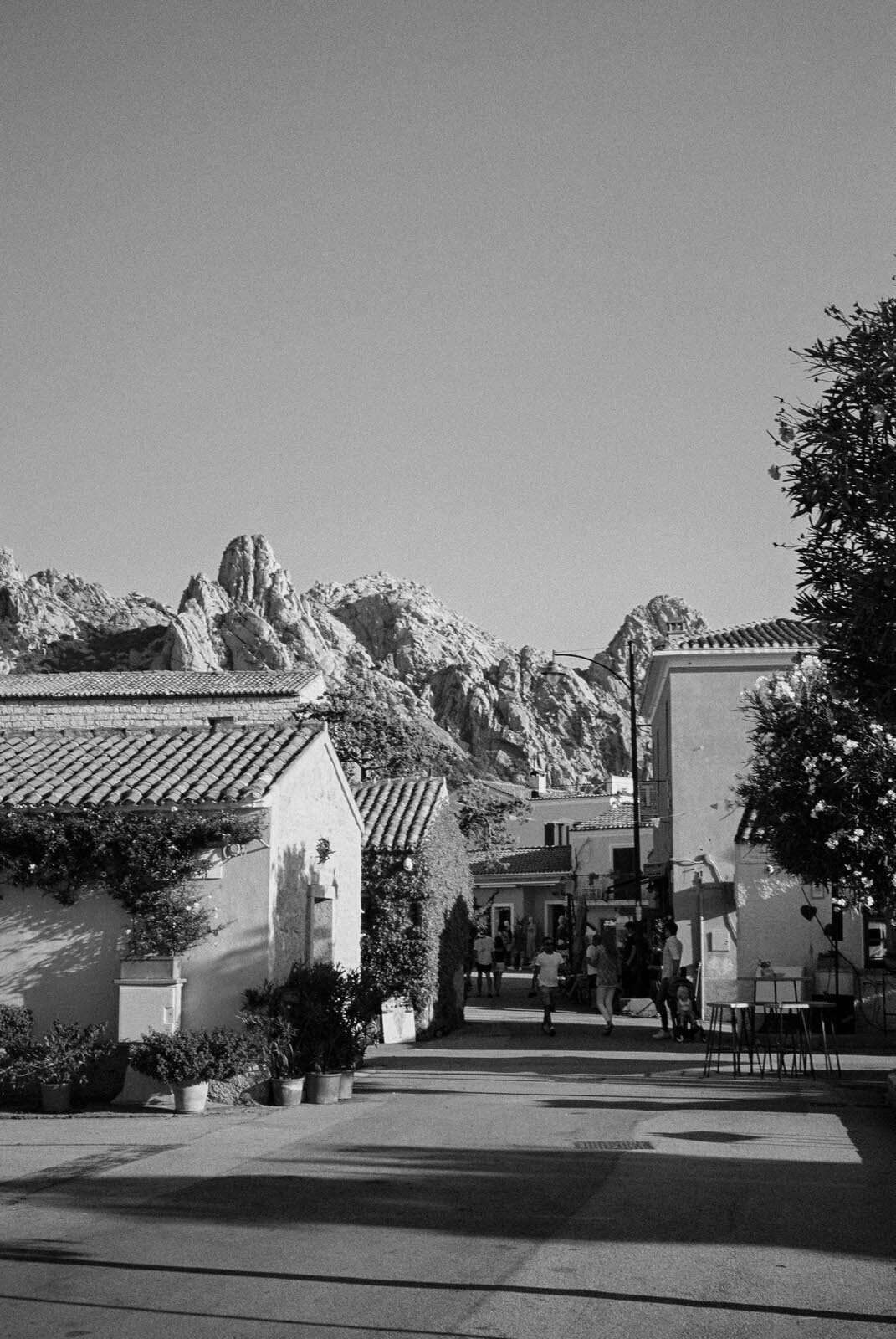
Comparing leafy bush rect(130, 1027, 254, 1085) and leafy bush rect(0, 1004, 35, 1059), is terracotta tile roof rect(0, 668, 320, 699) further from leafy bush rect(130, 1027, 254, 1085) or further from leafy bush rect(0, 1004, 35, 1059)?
leafy bush rect(130, 1027, 254, 1085)

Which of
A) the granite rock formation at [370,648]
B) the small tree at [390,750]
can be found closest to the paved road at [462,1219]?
the small tree at [390,750]

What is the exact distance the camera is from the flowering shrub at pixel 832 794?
1675 cm

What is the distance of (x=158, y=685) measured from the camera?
51000mm

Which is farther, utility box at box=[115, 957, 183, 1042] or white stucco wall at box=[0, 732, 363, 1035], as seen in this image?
white stucco wall at box=[0, 732, 363, 1035]

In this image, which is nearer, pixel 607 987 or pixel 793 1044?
pixel 793 1044

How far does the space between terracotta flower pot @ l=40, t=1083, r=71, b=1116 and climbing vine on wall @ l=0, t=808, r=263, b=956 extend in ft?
5.33

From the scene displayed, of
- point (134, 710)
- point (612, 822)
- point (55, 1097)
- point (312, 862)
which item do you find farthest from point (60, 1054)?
point (612, 822)

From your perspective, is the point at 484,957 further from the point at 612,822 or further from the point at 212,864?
the point at 212,864

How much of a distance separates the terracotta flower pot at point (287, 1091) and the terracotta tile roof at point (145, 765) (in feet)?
10.4

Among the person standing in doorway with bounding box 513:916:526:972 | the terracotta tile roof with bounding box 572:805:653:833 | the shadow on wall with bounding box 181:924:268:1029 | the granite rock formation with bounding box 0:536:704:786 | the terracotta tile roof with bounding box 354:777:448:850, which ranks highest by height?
the granite rock formation with bounding box 0:536:704:786

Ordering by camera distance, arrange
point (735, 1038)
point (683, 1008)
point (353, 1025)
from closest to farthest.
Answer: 1. point (353, 1025)
2. point (735, 1038)
3. point (683, 1008)

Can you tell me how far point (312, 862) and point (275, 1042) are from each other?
3.26 m

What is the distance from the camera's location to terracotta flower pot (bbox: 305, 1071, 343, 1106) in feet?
49.9

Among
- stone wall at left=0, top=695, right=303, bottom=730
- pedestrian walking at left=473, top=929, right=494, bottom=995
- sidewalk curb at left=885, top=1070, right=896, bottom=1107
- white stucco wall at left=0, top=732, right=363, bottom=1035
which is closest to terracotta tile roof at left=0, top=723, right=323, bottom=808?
white stucco wall at left=0, top=732, right=363, bottom=1035
